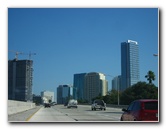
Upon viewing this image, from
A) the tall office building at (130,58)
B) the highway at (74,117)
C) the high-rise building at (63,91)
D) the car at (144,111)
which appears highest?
the tall office building at (130,58)

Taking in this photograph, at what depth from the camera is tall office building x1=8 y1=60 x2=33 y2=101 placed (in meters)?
18.1

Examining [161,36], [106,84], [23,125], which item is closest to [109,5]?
[161,36]

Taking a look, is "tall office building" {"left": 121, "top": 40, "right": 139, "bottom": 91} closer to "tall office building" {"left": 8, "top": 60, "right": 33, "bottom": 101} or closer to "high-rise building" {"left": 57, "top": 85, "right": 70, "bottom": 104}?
"high-rise building" {"left": 57, "top": 85, "right": 70, "bottom": 104}

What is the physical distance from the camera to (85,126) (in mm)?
15336

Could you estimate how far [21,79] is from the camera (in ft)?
65.2

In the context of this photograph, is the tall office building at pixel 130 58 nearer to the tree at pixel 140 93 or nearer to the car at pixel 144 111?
the car at pixel 144 111

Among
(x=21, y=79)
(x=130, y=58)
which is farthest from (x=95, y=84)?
(x=21, y=79)

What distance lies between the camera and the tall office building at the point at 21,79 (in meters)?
18.1

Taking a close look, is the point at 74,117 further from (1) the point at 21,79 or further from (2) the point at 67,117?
(1) the point at 21,79

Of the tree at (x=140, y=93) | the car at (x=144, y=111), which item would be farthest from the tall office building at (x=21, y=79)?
the tree at (x=140, y=93)

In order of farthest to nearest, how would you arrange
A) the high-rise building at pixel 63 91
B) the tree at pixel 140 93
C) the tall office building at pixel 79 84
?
the tree at pixel 140 93 < the high-rise building at pixel 63 91 < the tall office building at pixel 79 84

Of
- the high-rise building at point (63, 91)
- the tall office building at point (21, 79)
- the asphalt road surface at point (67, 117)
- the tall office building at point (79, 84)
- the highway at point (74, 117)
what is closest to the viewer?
the tall office building at point (21, 79)
